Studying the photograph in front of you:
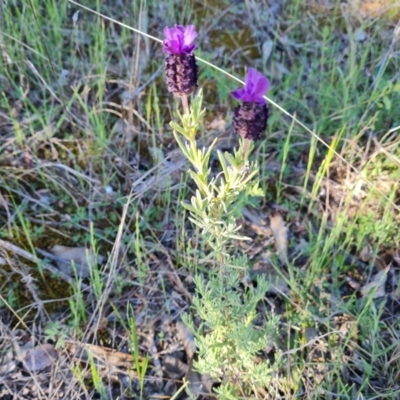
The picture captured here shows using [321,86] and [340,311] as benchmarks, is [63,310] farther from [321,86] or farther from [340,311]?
[321,86]

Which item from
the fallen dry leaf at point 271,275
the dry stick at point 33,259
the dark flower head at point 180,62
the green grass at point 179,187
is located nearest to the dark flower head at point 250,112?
the dark flower head at point 180,62

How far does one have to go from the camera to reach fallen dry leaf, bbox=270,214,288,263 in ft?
6.08

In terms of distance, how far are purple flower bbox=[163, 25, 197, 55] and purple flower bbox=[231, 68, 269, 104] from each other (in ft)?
0.43

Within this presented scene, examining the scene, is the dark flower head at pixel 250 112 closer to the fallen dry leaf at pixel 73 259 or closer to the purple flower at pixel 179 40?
the purple flower at pixel 179 40

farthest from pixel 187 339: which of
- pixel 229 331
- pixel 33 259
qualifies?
pixel 33 259

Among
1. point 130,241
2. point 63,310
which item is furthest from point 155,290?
point 63,310

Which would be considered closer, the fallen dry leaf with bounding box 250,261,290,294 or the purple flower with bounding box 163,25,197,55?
the purple flower with bounding box 163,25,197,55

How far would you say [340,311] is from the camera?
5.47ft

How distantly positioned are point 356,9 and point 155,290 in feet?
5.38

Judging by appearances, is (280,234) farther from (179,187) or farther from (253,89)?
(253,89)

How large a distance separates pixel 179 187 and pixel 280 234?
1.33 ft

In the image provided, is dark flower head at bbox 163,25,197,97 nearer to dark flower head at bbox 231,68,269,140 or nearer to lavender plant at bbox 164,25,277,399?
lavender plant at bbox 164,25,277,399

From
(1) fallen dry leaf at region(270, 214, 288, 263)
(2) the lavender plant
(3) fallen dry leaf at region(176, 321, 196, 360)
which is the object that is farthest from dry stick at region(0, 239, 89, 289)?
(1) fallen dry leaf at region(270, 214, 288, 263)

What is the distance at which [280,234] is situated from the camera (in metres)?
1.91
